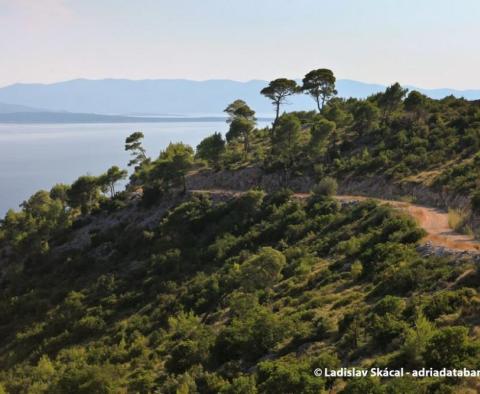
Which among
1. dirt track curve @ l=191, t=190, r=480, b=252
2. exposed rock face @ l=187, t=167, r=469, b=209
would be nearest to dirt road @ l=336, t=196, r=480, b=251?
dirt track curve @ l=191, t=190, r=480, b=252

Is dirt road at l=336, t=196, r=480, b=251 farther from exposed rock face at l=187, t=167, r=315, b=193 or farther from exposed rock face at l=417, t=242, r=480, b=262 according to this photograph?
exposed rock face at l=187, t=167, r=315, b=193

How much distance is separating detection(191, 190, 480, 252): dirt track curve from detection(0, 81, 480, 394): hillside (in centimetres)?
78

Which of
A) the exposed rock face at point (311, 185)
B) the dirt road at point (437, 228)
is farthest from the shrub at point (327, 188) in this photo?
the dirt road at point (437, 228)

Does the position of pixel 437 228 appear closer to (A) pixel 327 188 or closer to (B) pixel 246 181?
(A) pixel 327 188

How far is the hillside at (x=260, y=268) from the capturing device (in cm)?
2114

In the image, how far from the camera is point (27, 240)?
78.4m

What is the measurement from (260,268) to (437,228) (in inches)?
625

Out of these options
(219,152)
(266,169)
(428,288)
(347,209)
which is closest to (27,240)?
(219,152)

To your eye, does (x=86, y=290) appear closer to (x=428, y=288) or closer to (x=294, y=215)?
(x=294, y=215)

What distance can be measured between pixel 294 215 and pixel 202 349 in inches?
1100

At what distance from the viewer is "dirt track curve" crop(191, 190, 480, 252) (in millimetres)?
30427

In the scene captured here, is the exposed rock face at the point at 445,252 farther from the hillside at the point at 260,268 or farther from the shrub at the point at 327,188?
the shrub at the point at 327,188

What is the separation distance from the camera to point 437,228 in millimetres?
37031

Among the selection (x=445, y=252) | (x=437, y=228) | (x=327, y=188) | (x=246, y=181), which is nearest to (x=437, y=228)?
(x=437, y=228)
